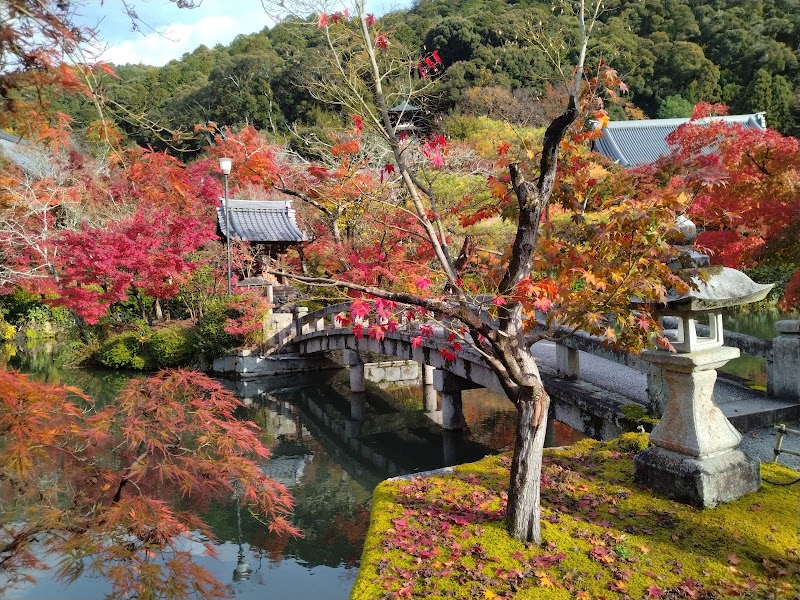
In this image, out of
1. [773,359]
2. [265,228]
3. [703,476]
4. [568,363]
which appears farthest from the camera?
[265,228]

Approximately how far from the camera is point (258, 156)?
14.8 metres

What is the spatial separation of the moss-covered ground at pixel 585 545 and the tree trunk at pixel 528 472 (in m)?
0.11

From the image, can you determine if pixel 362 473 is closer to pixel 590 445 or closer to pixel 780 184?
pixel 590 445

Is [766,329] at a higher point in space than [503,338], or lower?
lower

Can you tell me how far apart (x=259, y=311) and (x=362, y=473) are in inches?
296

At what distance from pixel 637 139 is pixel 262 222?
17.7 meters

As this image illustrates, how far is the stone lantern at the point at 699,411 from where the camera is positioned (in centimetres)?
433

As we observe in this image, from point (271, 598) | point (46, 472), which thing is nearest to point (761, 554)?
point (271, 598)

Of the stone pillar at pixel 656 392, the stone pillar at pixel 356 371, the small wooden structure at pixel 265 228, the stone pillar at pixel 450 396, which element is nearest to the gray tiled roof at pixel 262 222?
the small wooden structure at pixel 265 228

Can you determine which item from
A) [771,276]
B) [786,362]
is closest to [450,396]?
[786,362]

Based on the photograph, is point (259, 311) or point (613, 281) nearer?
point (613, 281)

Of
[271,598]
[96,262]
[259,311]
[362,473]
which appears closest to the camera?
[271,598]

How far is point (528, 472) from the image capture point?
159 inches

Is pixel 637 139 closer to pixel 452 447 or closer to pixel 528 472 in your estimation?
pixel 452 447
